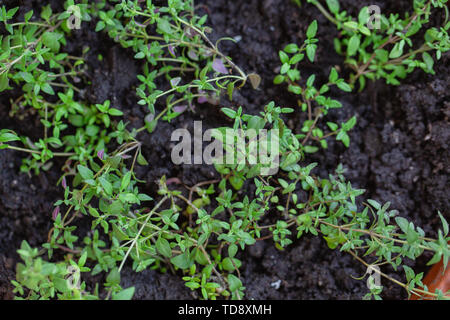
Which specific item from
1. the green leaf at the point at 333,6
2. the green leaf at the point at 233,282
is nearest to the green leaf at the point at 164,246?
the green leaf at the point at 233,282

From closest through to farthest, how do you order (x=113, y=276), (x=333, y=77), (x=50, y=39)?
(x=113, y=276) < (x=50, y=39) < (x=333, y=77)

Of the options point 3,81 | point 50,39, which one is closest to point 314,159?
point 50,39

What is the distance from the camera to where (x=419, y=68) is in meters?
1.86

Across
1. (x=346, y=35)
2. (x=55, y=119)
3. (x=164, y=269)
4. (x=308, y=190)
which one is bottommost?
(x=164, y=269)

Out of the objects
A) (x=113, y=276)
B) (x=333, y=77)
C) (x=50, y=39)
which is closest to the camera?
(x=113, y=276)

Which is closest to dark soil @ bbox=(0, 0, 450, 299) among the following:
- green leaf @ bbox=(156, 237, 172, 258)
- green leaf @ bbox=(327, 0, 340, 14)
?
green leaf @ bbox=(327, 0, 340, 14)

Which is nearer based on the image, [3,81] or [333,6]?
[3,81]

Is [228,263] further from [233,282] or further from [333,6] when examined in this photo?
[333,6]

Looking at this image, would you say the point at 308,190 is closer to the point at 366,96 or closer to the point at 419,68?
the point at 366,96

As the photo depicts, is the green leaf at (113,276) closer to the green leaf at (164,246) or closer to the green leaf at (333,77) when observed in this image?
the green leaf at (164,246)

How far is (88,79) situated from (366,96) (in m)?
1.23

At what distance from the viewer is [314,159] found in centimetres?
186

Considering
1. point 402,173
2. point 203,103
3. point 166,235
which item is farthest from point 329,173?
point 166,235

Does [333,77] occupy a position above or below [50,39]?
below
